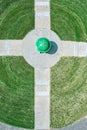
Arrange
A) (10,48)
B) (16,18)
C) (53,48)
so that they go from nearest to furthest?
(10,48), (53,48), (16,18)

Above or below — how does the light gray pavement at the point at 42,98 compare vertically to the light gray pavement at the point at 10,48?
below

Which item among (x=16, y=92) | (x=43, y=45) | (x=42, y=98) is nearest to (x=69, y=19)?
(x=43, y=45)

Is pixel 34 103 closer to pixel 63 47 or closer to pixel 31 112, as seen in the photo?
pixel 31 112

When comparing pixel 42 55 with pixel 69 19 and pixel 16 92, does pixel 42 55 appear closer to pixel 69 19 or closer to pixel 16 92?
pixel 16 92

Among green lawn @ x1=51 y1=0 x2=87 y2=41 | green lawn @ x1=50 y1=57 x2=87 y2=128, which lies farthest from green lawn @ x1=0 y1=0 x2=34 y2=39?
green lawn @ x1=50 y1=57 x2=87 y2=128

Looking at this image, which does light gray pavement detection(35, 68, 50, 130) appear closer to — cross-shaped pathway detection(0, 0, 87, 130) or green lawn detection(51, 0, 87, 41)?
cross-shaped pathway detection(0, 0, 87, 130)

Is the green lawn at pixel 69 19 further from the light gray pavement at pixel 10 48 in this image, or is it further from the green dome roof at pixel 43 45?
the light gray pavement at pixel 10 48

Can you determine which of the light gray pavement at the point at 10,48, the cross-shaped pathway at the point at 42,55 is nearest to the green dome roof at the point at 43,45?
the cross-shaped pathway at the point at 42,55
